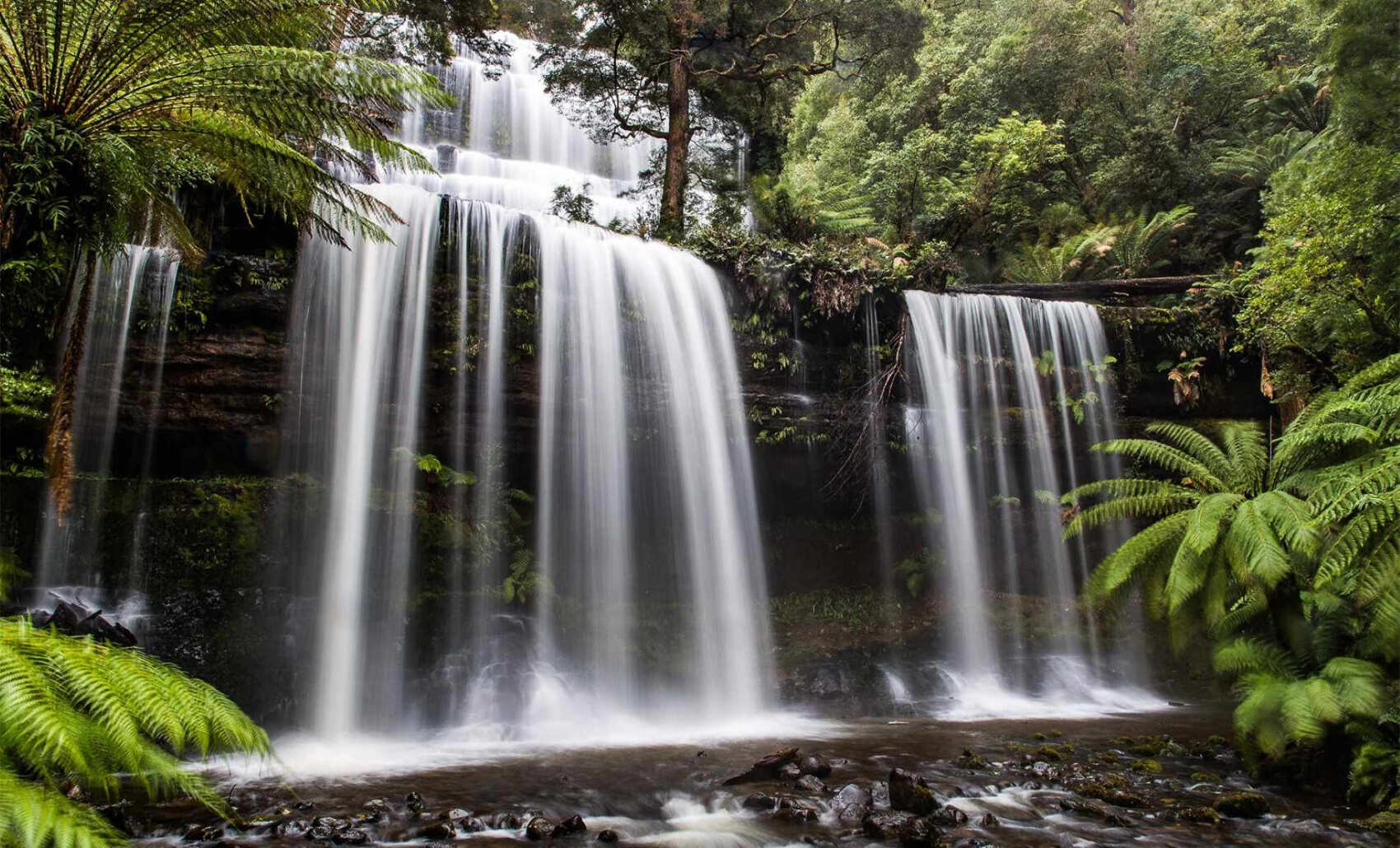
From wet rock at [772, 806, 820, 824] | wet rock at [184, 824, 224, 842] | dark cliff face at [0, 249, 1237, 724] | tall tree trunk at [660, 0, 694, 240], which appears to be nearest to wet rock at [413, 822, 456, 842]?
wet rock at [184, 824, 224, 842]

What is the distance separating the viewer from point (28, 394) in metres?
8.25

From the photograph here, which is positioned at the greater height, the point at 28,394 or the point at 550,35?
the point at 550,35

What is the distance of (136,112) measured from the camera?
18.4ft

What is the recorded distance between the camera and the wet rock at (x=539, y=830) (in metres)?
4.68

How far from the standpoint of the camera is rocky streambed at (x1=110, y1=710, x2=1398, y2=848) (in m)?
4.70

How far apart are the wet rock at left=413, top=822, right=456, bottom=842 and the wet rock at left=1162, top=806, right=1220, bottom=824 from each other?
471cm

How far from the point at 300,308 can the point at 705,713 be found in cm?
711

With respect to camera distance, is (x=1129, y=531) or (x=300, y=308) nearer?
(x=300, y=308)

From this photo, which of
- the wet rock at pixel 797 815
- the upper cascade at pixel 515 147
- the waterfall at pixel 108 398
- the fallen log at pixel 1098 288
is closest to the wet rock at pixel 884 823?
the wet rock at pixel 797 815

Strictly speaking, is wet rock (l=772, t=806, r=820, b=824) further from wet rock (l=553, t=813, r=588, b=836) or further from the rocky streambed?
wet rock (l=553, t=813, r=588, b=836)

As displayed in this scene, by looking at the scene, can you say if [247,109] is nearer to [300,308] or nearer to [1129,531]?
[300,308]

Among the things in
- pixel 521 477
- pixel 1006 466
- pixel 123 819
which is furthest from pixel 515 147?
pixel 123 819

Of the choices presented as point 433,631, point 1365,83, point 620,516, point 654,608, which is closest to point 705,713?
point 654,608

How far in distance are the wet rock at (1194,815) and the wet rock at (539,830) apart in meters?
4.11
